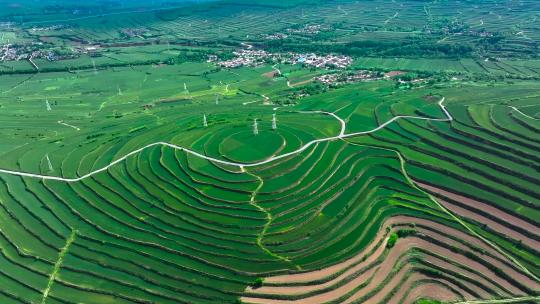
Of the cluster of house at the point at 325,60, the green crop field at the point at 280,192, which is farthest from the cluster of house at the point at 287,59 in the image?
the green crop field at the point at 280,192

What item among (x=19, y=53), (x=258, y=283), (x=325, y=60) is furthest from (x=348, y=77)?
(x=19, y=53)

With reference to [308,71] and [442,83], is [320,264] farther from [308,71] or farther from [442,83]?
[308,71]

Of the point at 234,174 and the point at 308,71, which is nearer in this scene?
the point at 234,174

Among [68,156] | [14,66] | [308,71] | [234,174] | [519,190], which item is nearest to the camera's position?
[519,190]

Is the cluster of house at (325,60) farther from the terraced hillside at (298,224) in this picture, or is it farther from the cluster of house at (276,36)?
the terraced hillside at (298,224)

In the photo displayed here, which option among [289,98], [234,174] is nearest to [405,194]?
[234,174]

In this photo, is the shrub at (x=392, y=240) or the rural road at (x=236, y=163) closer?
the shrub at (x=392, y=240)

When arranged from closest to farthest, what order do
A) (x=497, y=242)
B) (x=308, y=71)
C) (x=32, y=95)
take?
(x=497, y=242) < (x=32, y=95) < (x=308, y=71)
